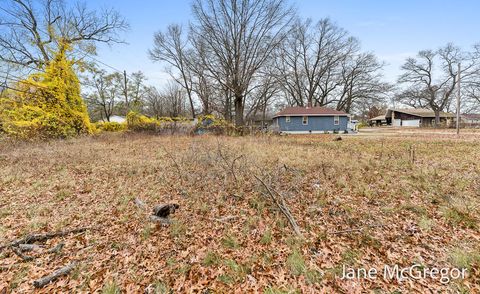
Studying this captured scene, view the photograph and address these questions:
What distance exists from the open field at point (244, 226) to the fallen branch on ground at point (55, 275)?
0.26 ft

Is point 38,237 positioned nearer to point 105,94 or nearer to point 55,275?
point 55,275

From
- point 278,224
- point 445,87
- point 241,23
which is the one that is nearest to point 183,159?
point 278,224

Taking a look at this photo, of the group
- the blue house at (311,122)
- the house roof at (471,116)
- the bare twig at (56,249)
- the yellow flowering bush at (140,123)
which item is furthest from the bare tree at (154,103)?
the house roof at (471,116)

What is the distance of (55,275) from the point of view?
2746mm

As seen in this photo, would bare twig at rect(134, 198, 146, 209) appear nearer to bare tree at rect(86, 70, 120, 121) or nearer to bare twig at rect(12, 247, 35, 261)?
bare twig at rect(12, 247, 35, 261)

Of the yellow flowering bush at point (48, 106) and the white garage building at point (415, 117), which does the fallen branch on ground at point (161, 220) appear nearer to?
the yellow flowering bush at point (48, 106)

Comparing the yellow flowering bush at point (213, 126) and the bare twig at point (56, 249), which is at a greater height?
the yellow flowering bush at point (213, 126)

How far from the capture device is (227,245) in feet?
11.1

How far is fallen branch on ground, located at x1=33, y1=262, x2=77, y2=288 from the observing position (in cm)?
261

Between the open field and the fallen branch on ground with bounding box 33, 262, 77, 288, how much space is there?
8 centimetres

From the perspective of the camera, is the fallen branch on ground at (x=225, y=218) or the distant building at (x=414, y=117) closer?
the fallen branch on ground at (x=225, y=218)

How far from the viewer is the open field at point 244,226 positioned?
8.81 ft

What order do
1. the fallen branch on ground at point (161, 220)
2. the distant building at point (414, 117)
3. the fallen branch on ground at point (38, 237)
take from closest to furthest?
1. the fallen branch on ground at point (38, 237)
2. the fallen branch on ground at point (161, 220)
3. the distant building at point (414, 117)

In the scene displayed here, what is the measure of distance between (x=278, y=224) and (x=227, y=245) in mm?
1022
